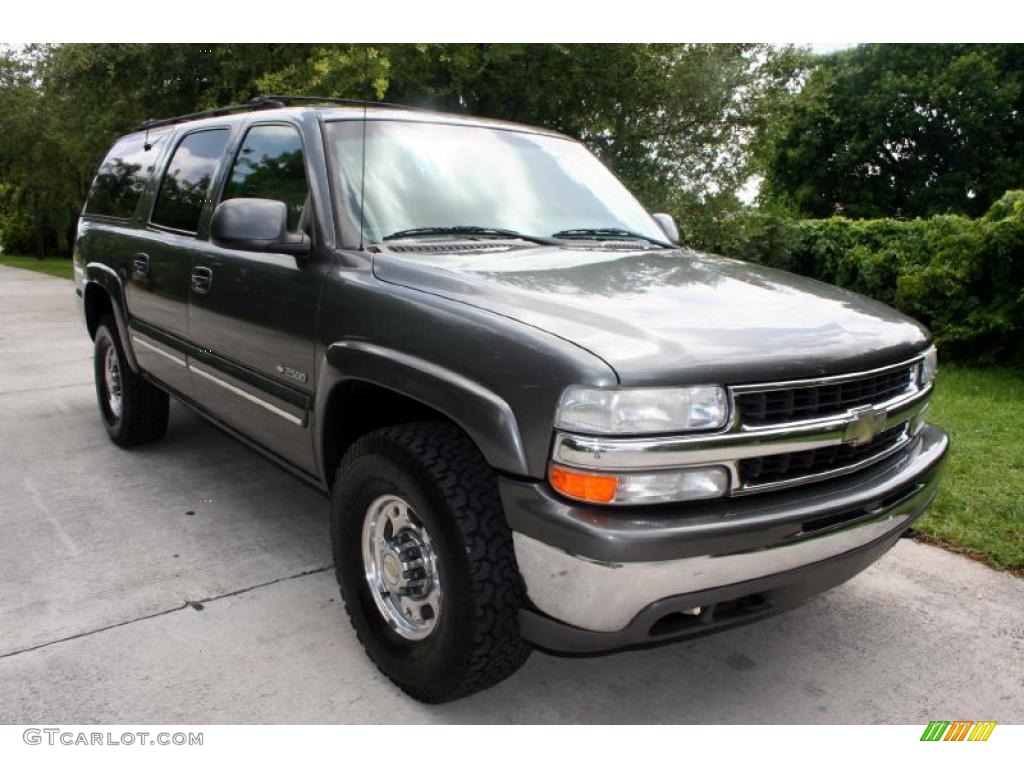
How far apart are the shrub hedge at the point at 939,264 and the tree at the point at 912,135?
19.0 metres

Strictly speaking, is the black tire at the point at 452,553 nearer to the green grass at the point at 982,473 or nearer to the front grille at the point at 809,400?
the front grille at the point at 809,400

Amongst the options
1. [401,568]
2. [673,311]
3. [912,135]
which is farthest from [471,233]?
[912,135]

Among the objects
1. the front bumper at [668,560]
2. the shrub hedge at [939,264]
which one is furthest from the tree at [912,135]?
the front bumper at [668,560]

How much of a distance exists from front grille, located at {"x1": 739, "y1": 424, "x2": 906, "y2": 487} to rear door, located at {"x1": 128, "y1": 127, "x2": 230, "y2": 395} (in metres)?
2.78

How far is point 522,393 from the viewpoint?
2283 mm

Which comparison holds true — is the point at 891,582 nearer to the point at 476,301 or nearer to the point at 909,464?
the point at 909,464

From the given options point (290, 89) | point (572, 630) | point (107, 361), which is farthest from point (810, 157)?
point (572, 630)

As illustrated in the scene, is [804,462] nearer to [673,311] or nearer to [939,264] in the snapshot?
[673,311]

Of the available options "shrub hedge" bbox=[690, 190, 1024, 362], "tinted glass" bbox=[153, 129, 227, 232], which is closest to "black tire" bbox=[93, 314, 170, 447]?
"tinted glass" bbox=[153, 129, 227, 232]

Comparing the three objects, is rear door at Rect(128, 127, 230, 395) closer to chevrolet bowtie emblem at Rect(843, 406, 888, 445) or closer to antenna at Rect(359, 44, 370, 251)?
antenna at Rect(359, 44, 370, 251)

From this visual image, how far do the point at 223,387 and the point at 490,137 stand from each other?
1597mm

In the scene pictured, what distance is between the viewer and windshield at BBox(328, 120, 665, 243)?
3.24 metres
